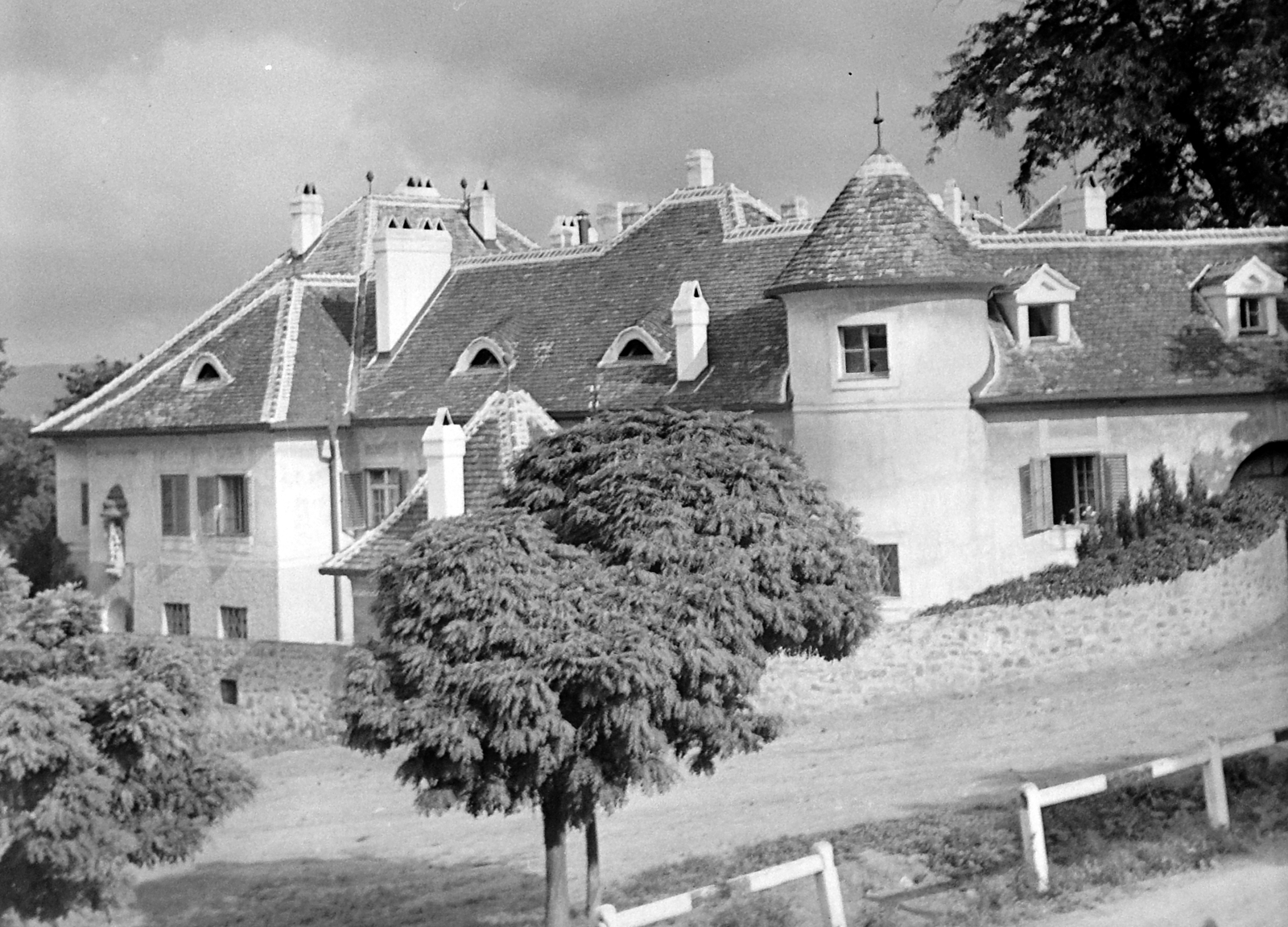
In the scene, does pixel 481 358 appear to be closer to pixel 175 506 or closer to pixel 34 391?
pixel 175 506

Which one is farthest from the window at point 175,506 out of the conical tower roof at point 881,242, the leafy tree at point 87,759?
the leafy tree at point 87,759

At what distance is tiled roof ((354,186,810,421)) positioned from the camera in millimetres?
33312

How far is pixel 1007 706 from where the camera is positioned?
89.2 feet

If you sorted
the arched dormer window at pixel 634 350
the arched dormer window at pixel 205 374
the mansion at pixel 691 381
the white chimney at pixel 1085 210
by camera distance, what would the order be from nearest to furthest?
the mansion at pixel 691 381 < the arched dormer window at pixel 634 350 < the white chimney at pixel 1085 210 < the arched dormer window at pixel 205 374

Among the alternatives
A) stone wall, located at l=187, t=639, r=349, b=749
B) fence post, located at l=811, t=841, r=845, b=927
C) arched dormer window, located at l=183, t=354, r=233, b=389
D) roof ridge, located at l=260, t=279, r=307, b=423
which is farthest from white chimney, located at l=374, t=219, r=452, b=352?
fence post, located at l=811, t=841, r=845, b=927

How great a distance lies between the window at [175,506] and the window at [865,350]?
1547cm

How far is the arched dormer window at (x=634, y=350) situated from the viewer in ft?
113

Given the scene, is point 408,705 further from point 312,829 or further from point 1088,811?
point 312,829

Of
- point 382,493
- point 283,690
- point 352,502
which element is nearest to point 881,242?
point 283,690

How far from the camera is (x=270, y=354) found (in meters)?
38.3

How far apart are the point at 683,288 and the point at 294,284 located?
10.5m

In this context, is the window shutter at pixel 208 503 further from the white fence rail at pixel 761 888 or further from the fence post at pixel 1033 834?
the fence post at pixel 1033 834

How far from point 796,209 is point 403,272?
1127cm

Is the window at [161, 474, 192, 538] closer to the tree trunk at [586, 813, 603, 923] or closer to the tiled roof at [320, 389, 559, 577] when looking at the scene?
the tiled roof at [320, 389, 559, 577]
